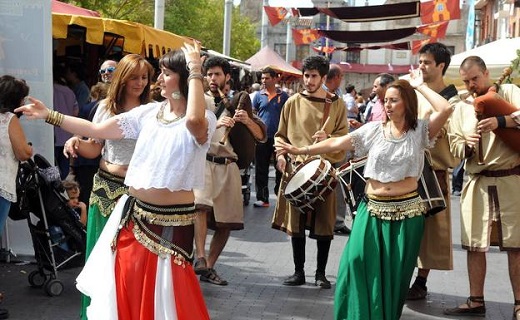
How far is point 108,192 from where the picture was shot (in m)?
5.89

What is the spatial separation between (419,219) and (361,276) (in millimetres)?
569

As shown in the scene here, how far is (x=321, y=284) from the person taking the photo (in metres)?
7.74

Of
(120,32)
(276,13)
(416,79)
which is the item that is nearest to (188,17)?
(276,13)

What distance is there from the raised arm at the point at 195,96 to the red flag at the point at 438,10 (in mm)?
15200

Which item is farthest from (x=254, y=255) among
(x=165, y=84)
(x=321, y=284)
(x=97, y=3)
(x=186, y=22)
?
(x=186, y=22)

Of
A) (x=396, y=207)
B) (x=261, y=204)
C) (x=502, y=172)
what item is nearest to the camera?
(x=396, y=207)

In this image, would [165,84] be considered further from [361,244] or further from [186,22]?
[186,22]

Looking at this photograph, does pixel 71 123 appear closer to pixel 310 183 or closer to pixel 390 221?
pixel 390 221

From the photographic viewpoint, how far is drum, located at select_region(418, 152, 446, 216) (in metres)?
6.54

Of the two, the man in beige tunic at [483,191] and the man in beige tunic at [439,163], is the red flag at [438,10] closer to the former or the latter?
the man in beige tunic at [439,163]

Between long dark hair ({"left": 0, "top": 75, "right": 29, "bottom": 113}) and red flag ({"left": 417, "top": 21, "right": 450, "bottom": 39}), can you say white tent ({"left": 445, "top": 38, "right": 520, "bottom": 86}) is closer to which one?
red flag ({"left": 417, "top": 21, "right": 450, "bottom": 39})

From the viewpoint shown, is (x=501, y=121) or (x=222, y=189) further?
(x=222, y=189)

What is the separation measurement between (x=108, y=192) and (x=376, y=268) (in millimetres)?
1900

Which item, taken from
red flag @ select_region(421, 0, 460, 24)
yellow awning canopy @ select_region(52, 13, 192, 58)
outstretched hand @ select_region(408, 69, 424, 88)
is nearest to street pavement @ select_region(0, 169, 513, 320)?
outstretched hand @ select_region(408, 69, 424, 88)
